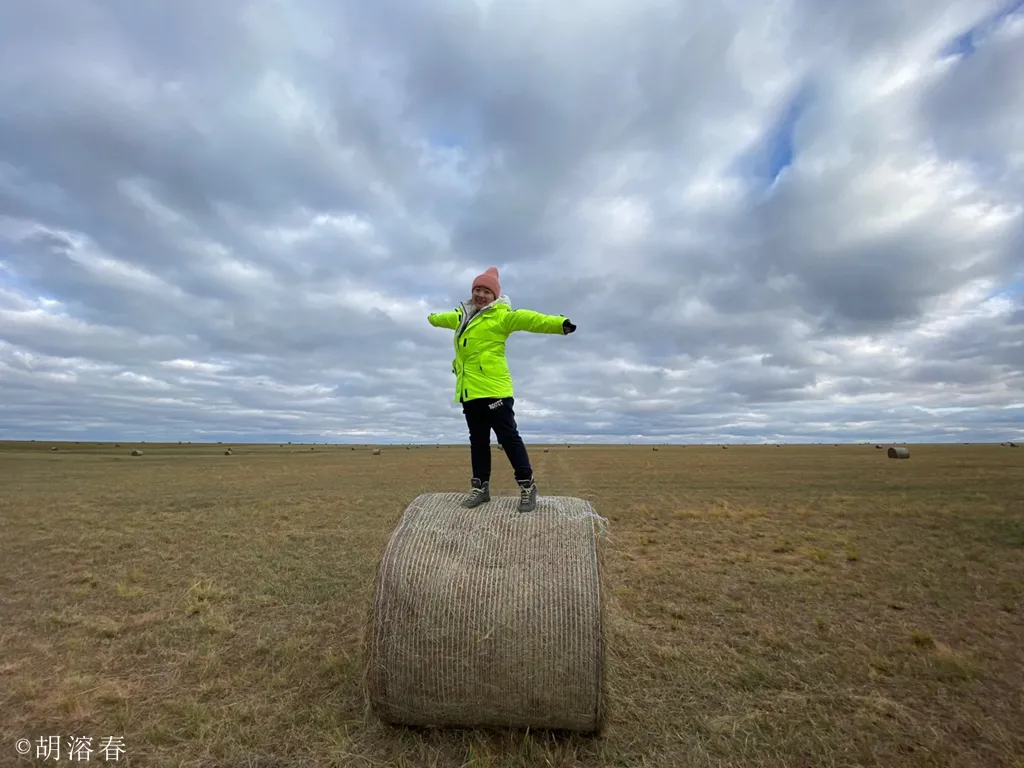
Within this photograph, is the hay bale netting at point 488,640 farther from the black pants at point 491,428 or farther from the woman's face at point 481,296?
the woman's face at point 481,296

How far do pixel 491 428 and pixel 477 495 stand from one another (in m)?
0.68

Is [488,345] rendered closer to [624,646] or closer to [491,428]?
[491,428]

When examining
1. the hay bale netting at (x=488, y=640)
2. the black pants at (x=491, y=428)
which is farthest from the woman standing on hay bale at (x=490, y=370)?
the hay bale netting at (x=488, y=640)

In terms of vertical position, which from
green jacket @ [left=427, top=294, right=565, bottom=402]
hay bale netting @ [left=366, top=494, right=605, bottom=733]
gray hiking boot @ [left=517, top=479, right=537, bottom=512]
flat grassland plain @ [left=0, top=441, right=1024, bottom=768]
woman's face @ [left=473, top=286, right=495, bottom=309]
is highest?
woman's face @ [left=473, top=286, right=495, bottom=309]

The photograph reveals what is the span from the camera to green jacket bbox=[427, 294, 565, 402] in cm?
554

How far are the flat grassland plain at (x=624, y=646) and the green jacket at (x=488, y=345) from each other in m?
1.15

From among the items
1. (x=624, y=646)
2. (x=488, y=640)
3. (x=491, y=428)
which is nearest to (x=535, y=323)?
(x=491, y=428)

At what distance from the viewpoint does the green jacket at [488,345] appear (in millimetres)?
5535

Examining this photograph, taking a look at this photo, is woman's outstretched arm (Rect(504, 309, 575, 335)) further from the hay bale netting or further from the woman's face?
the hay bale netting

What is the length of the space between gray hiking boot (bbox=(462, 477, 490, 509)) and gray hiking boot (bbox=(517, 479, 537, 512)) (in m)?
0.32

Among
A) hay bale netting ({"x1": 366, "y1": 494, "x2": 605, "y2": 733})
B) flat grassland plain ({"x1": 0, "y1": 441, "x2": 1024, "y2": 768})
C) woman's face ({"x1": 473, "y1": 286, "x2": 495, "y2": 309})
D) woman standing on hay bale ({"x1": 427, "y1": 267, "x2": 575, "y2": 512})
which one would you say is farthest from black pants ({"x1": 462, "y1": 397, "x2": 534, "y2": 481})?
hay bale netting ({"x1": 366, "y1": 494, "x2": 605, "y2": 733})

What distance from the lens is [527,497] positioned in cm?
544

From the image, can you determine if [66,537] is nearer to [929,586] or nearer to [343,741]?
[343,741]

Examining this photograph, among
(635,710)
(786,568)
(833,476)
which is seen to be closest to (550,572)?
(635,710)
